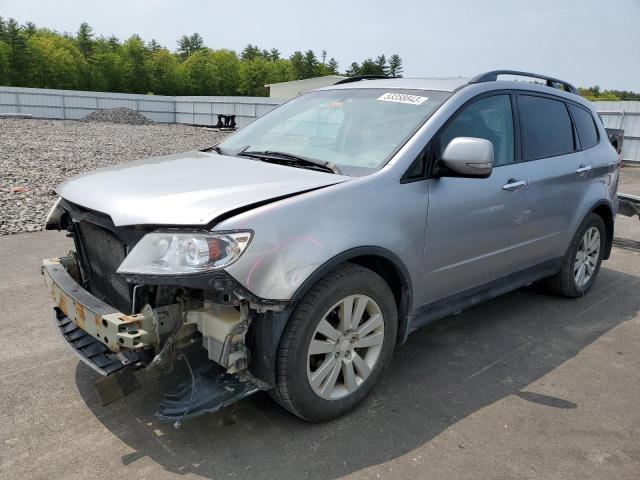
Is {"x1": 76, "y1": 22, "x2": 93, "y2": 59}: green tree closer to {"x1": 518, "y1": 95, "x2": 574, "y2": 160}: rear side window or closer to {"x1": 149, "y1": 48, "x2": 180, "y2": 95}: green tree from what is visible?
{"x1": 149, "y1": 48, "x2": 180, "y2": 95}: green tree

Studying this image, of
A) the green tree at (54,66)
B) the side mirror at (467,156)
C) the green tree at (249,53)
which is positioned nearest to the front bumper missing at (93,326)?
Result: the side mirror at (467,156)

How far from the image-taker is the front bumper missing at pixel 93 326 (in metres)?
2.40

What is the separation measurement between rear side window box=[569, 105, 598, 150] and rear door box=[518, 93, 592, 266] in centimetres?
12

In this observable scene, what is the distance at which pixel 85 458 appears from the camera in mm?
2533

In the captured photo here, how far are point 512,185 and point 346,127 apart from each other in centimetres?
124

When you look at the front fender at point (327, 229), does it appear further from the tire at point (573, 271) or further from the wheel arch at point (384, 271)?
the tire at point (573, 271)

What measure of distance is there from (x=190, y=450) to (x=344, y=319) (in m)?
0.99

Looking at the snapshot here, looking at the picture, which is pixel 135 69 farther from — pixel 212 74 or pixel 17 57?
pixel 17 57

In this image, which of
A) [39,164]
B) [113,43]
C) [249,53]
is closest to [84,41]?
[113,43]

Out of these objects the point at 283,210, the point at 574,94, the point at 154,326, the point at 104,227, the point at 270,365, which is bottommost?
the point at 270,365

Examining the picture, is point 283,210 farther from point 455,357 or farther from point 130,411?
point 455,357

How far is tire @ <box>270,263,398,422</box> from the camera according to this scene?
257cm

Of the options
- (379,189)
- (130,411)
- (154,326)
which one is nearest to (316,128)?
(379,189)

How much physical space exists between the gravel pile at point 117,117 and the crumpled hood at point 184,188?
1277 inches
